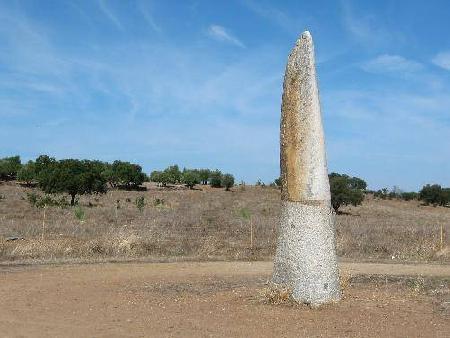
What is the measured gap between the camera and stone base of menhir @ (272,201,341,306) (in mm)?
9617

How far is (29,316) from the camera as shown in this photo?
9.05 m

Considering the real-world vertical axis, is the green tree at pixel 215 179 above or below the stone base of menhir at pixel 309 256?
above

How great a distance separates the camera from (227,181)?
79062mm

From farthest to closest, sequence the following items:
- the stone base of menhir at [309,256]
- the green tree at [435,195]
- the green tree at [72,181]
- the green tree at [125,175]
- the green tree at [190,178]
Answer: the green tree at [190,178], the green tree at [125,175], the green tree at [435,195], the green tree at [72,181], the stone base of menhir at [309,256]

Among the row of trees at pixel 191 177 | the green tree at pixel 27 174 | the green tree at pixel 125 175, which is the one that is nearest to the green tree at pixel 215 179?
the row of trees at pixel 191 177

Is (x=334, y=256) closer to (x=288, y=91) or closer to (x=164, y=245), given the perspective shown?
(x=288, y=91)

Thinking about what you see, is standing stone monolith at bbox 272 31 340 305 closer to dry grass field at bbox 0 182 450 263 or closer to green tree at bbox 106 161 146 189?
dry grass field at bbox 0 182 450 263

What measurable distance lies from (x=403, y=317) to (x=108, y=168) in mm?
72190

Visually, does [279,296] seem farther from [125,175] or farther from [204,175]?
[204,175]

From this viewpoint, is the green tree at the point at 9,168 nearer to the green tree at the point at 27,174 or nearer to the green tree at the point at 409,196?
the green tree at the point at 27,174

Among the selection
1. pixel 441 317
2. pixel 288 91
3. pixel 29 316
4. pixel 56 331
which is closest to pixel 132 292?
pixel 29 316

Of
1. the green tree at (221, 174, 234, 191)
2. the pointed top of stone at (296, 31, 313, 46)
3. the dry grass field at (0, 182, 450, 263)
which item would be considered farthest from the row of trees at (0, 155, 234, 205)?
the pointed top of stone at (296, 31, 313, 46)

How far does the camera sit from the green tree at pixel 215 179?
82.7 metres

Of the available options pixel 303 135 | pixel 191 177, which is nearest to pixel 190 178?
pixel 191 177
